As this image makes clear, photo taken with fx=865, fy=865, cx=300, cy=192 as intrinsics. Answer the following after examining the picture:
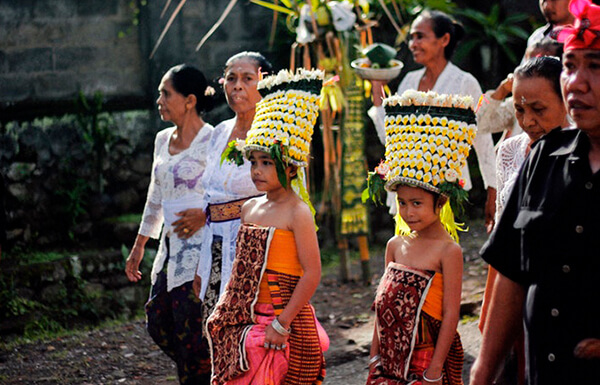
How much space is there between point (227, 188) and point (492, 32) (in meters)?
6.15

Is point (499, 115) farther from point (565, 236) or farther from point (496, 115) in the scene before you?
point (565, 236)

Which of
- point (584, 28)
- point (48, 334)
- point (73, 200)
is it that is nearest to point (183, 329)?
point (48, 334)

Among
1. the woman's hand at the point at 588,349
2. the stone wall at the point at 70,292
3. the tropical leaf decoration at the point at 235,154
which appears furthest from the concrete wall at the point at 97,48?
the woman's hand at the point at 588,349

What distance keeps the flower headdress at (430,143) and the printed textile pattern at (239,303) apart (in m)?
0.62

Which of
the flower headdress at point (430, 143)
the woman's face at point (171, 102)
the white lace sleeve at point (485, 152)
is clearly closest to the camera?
the flower headdress at point (430, 143)

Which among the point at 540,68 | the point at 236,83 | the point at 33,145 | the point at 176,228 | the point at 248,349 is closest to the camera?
the point at 540,68

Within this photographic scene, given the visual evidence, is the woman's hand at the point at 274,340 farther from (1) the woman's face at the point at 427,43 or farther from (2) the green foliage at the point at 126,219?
(2) the green foliage at the point at 126,219

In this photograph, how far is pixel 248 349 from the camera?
3699 mm

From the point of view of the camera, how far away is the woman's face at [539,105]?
3.43m

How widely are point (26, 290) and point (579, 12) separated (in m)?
5.58

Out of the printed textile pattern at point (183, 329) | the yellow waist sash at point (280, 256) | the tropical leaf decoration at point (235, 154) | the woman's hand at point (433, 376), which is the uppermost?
the tropical leaf decoration at point (235, 154)

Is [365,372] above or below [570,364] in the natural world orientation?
below

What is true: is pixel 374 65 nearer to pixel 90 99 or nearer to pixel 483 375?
pixel 90 99

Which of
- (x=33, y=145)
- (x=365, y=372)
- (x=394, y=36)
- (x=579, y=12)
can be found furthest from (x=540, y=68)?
(x=394, y=36)
